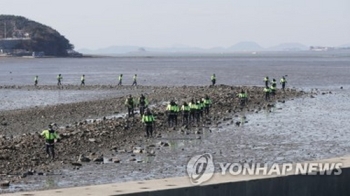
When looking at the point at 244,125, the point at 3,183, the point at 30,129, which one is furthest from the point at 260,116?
the point at 3,183

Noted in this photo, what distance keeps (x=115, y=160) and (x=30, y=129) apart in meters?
12.8

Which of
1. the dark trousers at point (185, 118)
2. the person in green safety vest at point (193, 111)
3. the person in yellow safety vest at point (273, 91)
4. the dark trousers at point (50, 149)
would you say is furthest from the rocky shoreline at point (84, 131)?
the dark trousers at point (185, 118)

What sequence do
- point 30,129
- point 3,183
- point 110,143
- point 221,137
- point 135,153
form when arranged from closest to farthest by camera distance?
point 3,183 → point 135,153 → point 110,143 → point 221,137 → point 30,129

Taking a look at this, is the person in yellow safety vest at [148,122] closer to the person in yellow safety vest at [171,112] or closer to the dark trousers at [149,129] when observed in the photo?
the dark trousers at [149,129]

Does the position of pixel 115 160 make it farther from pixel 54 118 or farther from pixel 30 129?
pixel 54 118

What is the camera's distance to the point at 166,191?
27.6ft

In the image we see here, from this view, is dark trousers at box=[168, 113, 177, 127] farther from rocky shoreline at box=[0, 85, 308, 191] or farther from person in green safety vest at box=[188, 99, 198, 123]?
person in green safety vest at box=[188, 99, 198, 123]

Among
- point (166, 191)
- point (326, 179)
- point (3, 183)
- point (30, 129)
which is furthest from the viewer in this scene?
point (30, 129)

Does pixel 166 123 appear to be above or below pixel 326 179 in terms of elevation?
below

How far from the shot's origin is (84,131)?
31797 millimetres

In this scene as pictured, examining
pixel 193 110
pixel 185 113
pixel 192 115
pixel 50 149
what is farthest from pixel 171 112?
pixel 50 149

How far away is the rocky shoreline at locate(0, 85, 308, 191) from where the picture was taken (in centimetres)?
2388

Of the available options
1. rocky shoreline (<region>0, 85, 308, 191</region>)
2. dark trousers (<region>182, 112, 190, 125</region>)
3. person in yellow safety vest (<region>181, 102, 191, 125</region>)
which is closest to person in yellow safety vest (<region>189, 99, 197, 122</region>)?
person in yellow safety vest (<region>181, 102, 191, 125</region>)

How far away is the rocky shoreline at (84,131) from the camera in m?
23.9
